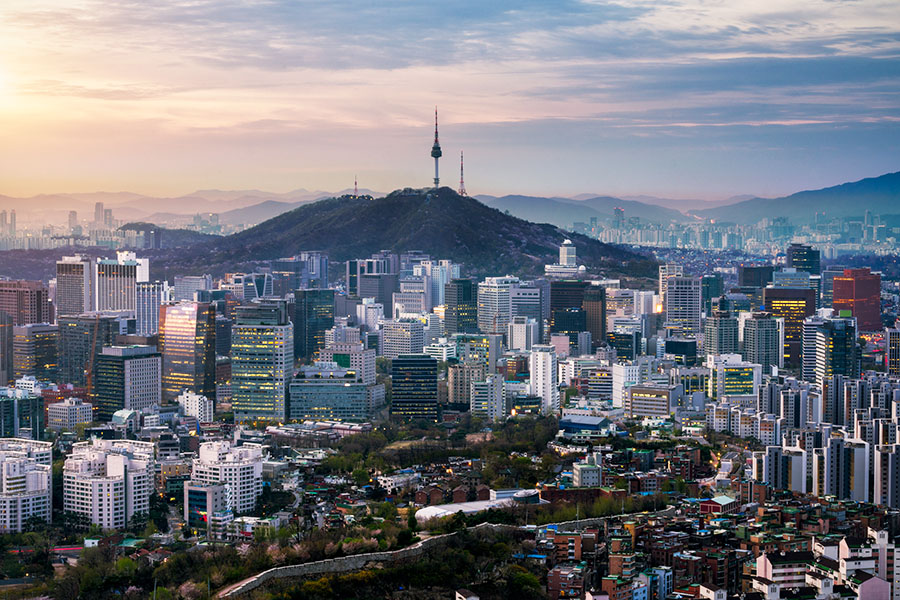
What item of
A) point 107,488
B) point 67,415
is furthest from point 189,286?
point 107,488

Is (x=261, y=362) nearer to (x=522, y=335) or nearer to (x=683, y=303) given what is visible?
(x=522, y=335)

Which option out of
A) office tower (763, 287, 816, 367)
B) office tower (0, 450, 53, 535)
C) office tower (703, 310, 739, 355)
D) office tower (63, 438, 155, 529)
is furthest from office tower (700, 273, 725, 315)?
office tower (0, 450, 53, 535)

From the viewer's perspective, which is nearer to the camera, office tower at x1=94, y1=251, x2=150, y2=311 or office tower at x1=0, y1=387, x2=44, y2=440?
office tower at x1=0, y1=387, x2=44, y2=440

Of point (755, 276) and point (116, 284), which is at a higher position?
point (755, 276)

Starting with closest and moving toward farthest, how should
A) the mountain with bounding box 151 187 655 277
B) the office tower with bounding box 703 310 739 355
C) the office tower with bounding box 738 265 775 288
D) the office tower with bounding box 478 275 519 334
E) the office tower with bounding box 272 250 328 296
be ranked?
the office tower with bounding box 703 310 739 355
the office tower with bounding box 478 275 519 334
the office tower with bounding box 738 265 775 288
the office tower with bounding box 272 250 328 296
the mountain with bounding box 151 187 655 277

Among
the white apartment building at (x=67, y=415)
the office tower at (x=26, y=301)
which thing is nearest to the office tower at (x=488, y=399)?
the white apartment building at (x=67, y=415)

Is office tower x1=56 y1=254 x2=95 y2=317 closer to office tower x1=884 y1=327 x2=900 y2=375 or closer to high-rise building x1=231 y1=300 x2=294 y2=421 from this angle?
high-rise building x1=231 y1=300 x2=294 y2=421
